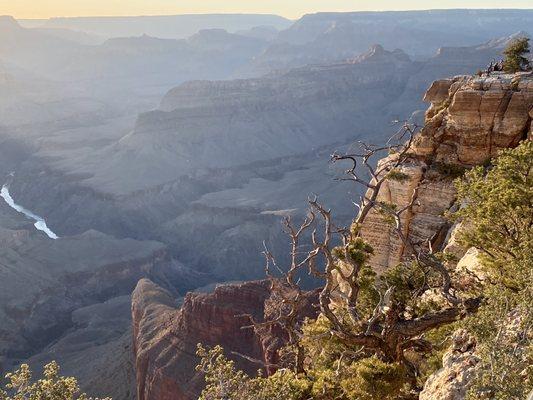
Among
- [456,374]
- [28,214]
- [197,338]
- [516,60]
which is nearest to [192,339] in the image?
[197,338]

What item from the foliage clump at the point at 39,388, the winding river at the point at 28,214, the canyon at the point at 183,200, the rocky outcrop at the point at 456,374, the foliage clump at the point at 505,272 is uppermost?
the foliage clump at the point at 505,272

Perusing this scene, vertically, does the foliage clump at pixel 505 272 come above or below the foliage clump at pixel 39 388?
above

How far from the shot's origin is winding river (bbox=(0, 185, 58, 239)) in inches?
5115

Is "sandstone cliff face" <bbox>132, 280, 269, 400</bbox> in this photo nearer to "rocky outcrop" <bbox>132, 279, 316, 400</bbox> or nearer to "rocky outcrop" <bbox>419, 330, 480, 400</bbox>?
"rocky outcrop" <bbox>132, 279, 316, 400</bbox>

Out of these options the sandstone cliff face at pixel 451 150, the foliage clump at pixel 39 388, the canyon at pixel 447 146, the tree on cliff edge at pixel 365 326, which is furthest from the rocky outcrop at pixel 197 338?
the foliage clump at pixel 39 388

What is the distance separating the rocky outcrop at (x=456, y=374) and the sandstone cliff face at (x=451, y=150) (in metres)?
11.6

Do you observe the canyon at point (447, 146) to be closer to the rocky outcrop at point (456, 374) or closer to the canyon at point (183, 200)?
the canyon at point (183, 200)

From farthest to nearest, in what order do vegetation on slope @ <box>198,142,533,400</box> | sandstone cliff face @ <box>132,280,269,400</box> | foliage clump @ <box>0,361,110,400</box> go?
1. sandstone cliff face @ <box>132,280,269,400</box>
2. foliage clump @ <box>0,361,110,400</box>
3. vegetation on slope @ <box>198,142,533,400</box>

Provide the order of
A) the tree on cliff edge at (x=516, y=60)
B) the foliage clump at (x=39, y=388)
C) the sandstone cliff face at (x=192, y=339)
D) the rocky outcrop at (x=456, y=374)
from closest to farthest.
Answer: the rocky outcrop at (x=456, y=374) < the foliage clump at (x=39, y=388) < the tree on cliff edge at (x=516, y=60) < the sandstone cliff face at (x=192, y=339)

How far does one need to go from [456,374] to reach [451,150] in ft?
51.6

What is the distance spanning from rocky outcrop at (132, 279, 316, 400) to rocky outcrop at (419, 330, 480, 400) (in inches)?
1090

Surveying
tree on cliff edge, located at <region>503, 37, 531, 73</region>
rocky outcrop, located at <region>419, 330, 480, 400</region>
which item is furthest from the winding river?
rocky outcrop, located at <region>419, 330, 480, 400</region>

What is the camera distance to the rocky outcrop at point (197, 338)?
40938 millimetres

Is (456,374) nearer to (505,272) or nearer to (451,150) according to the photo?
(505,272)
